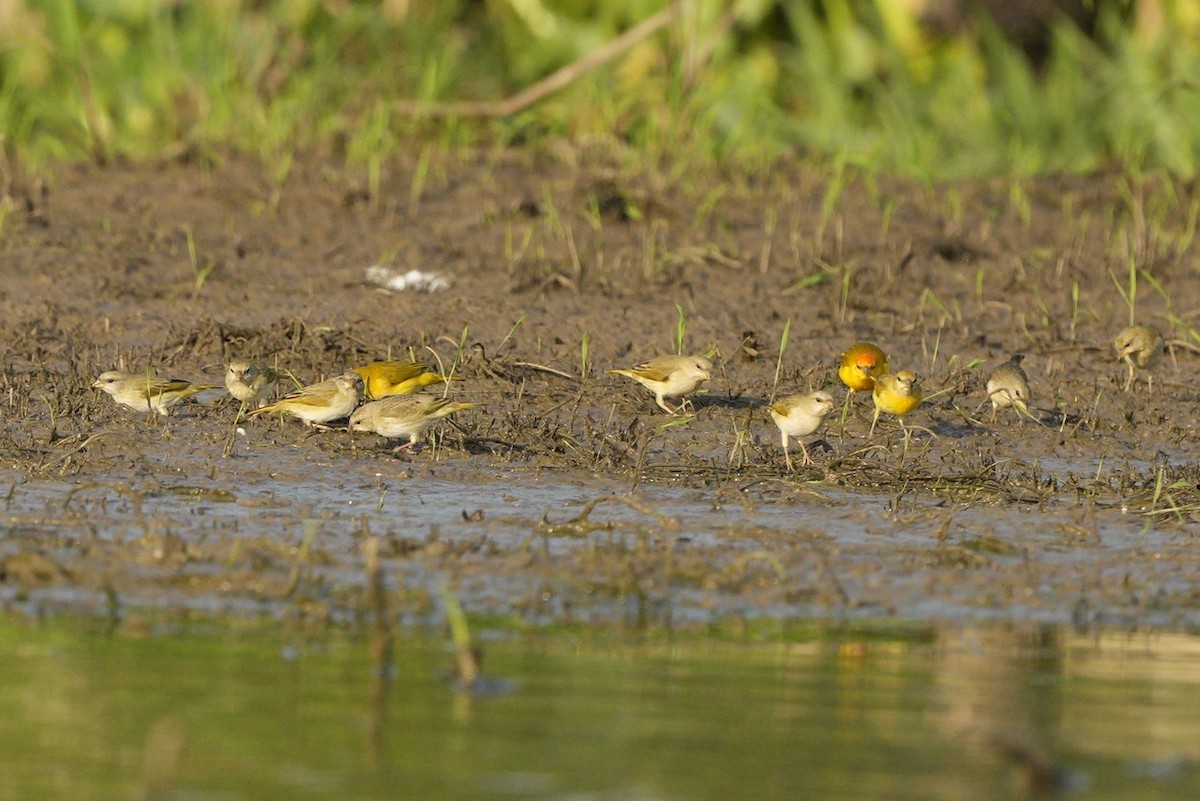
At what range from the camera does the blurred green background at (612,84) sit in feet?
46.1

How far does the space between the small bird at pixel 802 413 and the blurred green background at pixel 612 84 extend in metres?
Result: 4.84

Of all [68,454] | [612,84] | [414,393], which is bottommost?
[68,454]

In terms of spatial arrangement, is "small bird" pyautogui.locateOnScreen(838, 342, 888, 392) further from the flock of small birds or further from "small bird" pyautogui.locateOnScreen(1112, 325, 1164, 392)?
"small bird" pyautogui.locateOnScreen(1112, 325, 1164, 392)

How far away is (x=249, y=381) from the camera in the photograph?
9406 mm

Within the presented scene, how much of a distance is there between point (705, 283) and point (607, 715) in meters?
6.95

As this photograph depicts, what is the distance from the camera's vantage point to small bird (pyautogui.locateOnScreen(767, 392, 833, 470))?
8.84 meters

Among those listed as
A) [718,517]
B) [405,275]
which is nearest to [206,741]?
[718,517]

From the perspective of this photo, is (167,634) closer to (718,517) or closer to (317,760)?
(317,760)

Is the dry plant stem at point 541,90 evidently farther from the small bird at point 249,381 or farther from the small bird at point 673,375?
the small bird at point 673,375

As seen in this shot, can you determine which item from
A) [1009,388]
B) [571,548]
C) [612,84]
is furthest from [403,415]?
[612,84]

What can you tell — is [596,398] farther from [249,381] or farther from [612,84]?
[612,84]

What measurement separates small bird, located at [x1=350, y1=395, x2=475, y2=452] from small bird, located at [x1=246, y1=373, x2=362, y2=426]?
9.2 inches

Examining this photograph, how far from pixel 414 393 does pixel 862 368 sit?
2162mm

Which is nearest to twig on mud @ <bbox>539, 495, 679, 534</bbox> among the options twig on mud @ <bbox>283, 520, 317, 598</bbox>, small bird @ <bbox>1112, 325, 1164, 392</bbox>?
twig on mud @ <bbox>283, 520, 317, 598</bbox>
